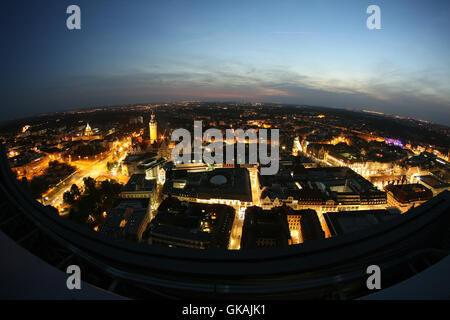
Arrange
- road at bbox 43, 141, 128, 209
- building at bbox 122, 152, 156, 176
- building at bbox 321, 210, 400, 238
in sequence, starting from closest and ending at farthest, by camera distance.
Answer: building at bbox 321, 210, 400, 238
road at bbox 43, 141, 128, 209
building at bbox 122, 152, 156, 176

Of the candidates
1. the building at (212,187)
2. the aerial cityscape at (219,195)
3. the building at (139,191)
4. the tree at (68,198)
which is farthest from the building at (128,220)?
the tree at (68,198)

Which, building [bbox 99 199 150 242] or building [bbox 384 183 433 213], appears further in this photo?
building [bbox 384 183 433 213]

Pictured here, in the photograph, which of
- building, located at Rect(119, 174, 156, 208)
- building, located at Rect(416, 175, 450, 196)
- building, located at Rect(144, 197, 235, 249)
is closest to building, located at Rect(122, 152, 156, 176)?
building, located at Rect(119, 174, 156, 208)

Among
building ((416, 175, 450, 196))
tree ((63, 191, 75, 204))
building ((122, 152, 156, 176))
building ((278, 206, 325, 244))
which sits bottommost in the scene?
building ((278, 206, 325, 244))

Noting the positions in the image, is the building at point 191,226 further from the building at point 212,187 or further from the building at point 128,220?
→ the building at point 212,187

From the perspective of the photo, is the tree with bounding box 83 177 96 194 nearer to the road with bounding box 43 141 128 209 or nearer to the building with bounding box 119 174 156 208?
the road with bounding box 43 141 128 209

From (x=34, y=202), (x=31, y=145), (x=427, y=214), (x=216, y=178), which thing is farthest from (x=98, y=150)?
(x=427, y=214)

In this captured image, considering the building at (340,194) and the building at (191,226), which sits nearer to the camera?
A: the building at (191,226)
